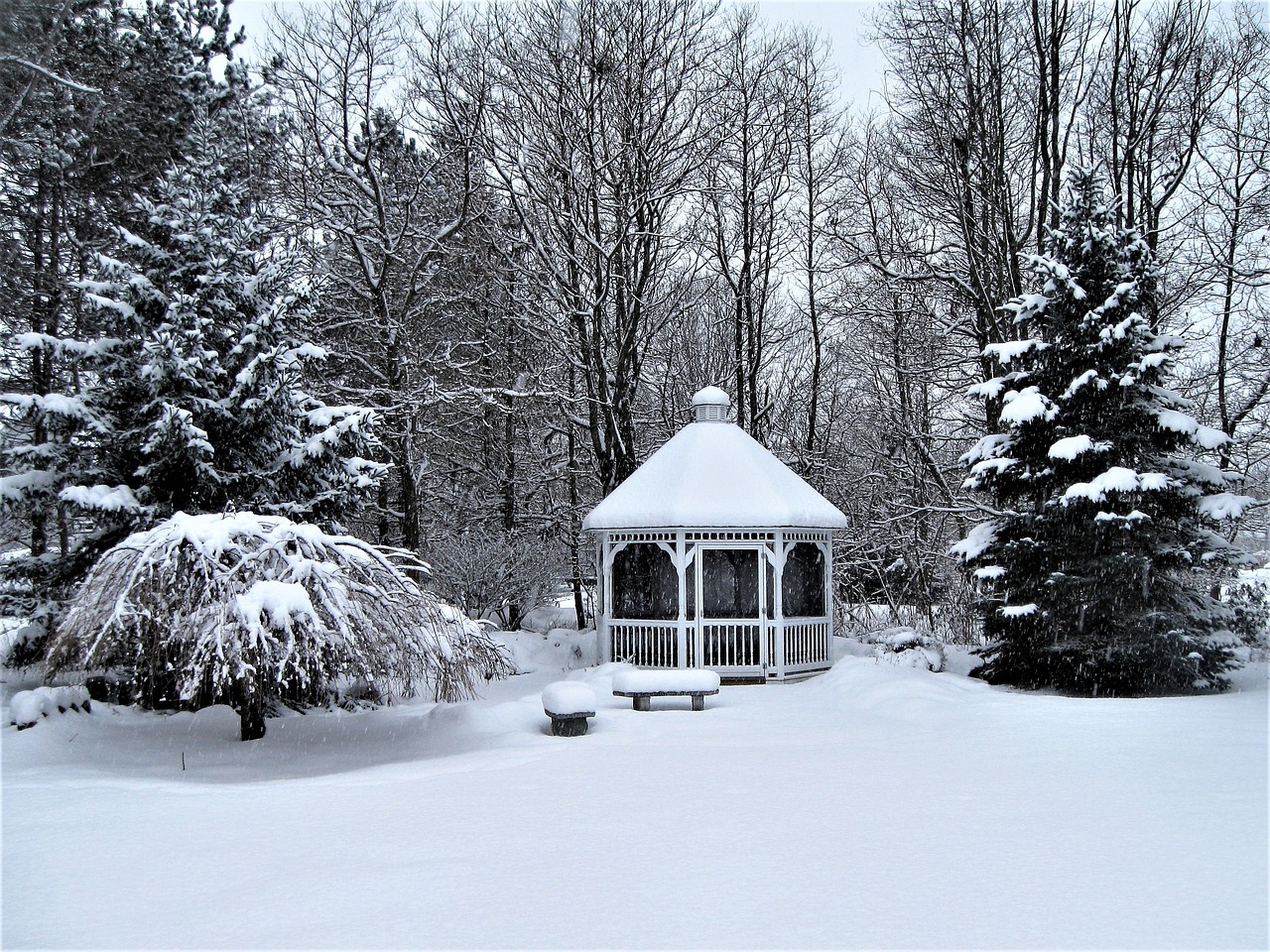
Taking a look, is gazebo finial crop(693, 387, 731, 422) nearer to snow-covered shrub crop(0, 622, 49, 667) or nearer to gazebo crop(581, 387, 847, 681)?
gazebo crop(581, 387, 847, 681)

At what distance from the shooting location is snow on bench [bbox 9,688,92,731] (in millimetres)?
10258

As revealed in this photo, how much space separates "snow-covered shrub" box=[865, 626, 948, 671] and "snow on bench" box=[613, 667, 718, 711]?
12.8 ft

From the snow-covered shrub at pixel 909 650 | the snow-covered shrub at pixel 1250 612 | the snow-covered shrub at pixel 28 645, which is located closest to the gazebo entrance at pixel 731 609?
the snow-covered shrub at pixel 909 650

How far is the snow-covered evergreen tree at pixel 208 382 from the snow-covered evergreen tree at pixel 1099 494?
8689 millimetres

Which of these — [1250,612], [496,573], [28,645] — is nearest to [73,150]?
[28,645]

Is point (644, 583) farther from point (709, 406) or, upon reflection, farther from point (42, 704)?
point (42, 704)

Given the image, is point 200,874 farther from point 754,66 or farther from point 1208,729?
point 754,66

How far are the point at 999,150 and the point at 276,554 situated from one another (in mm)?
15002

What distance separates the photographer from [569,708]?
10133 millimetres

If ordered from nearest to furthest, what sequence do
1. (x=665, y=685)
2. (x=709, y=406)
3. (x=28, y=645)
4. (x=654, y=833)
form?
(x=654, y=833) < (x=28, y=645) < (x=665, y=685) < (x=709, y=406)

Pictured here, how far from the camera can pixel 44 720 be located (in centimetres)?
1040

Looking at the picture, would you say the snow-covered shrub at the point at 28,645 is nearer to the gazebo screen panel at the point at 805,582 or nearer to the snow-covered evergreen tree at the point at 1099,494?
the gazebo screen panel at the point at 805,582

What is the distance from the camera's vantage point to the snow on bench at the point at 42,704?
10258 millimetres

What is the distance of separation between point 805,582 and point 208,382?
936cm
